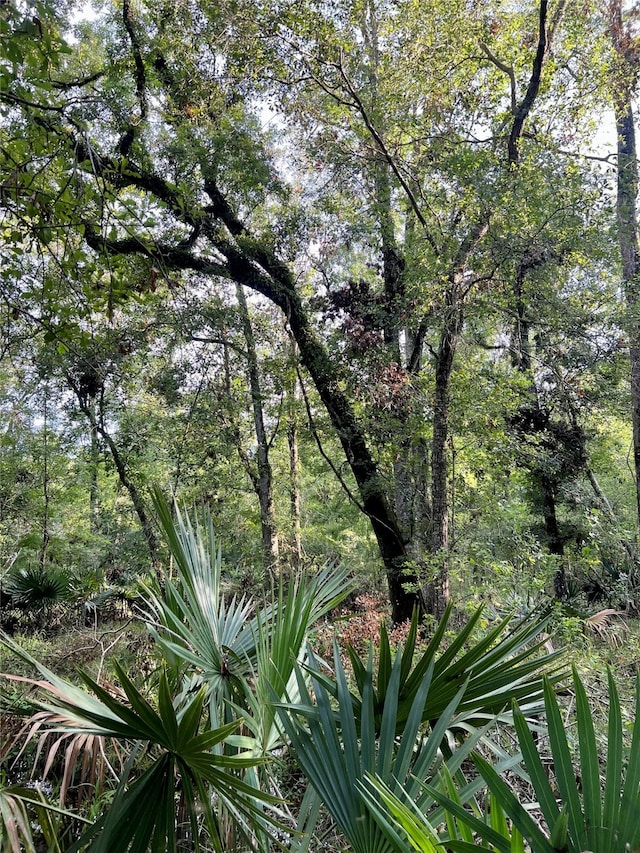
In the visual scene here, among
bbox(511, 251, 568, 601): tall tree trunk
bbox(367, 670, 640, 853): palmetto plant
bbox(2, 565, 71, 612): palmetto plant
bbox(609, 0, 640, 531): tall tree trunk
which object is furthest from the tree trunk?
bbox(2, 565, 71, 612): palmetto plant

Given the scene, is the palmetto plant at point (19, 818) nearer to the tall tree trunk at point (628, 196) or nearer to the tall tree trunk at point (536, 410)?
the tall tree trunk at point (536, 410)

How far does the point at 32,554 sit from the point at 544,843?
37.7 ft

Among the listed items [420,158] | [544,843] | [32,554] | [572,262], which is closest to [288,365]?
[420,158]

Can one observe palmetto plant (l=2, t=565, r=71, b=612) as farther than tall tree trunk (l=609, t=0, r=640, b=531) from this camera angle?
Yes

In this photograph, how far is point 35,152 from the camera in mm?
1999

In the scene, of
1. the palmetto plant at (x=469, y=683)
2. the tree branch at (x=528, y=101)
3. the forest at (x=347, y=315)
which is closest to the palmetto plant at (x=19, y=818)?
the forest at (x=347, y=315)

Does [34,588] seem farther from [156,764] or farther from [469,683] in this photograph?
[469,683]

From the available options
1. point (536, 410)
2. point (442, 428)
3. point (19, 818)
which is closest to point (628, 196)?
point (536, 410)

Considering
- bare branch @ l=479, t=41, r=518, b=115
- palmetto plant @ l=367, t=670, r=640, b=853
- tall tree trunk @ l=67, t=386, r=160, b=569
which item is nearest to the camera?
palmetto plant @ l=367, t=670, r=640, b=853

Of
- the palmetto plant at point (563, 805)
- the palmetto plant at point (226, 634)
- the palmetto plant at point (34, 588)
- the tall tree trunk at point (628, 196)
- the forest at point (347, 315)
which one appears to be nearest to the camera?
the palmetto plant at point (563, 805)

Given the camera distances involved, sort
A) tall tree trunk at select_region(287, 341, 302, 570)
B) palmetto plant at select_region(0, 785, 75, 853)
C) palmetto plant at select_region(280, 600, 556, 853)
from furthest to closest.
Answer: tall tree trunk at select_region(287, 341, 302, 570), palmetto plant at select_region(0, 785, 75, 853), palmetto plant at select_region(280, 600, 556, 853)

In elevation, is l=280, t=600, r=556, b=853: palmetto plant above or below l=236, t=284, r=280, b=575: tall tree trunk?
below

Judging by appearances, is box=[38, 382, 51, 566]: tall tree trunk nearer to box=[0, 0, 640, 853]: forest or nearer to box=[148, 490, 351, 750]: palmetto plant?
box=[0, 0, 640, 853]: forest

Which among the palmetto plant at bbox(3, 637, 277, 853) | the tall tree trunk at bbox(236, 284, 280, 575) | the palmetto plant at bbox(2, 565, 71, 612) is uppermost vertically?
the tall tree trunk at bbox(236, 284, 280, 575)
